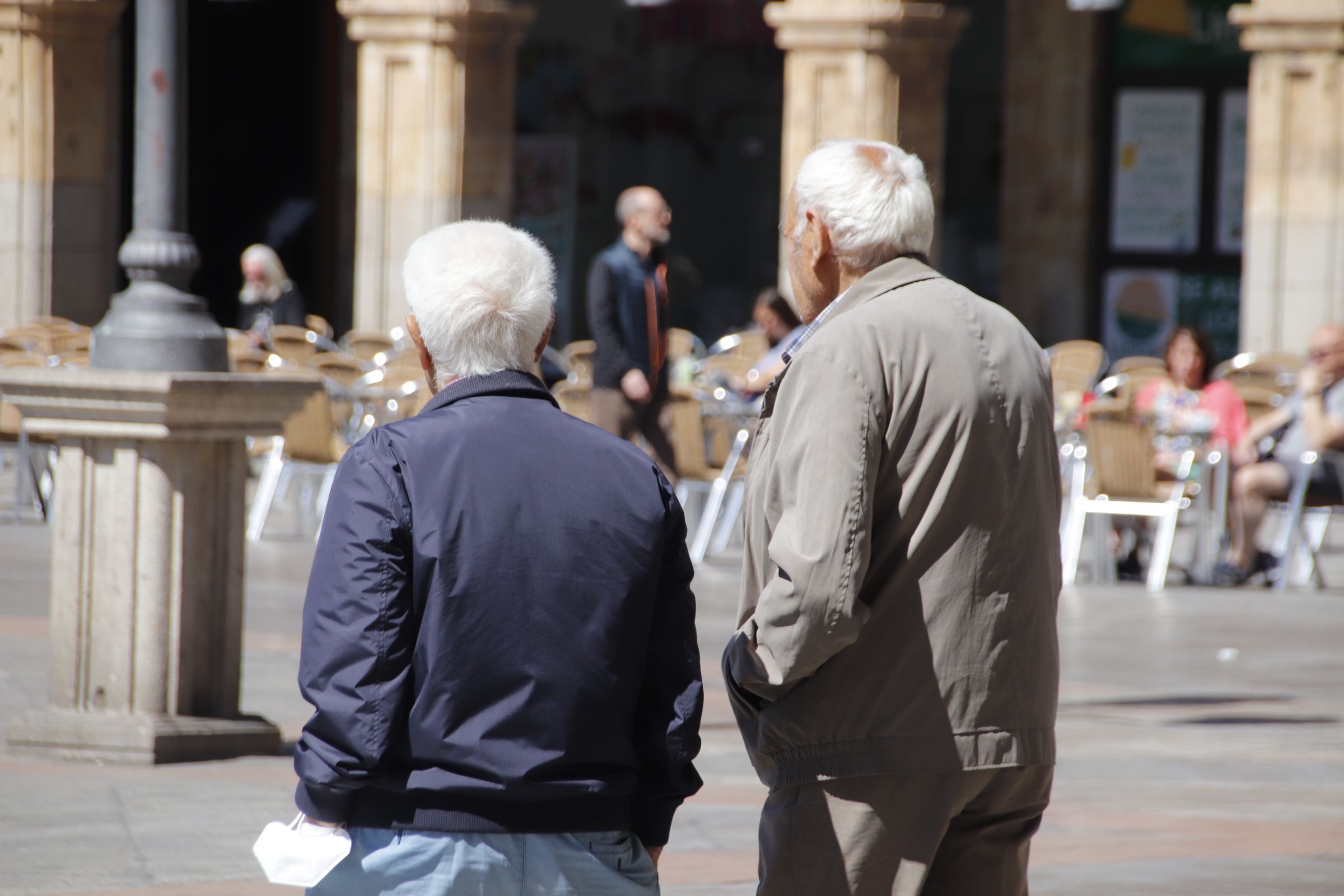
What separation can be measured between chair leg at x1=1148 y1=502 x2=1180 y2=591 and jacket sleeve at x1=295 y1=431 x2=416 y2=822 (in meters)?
8.81

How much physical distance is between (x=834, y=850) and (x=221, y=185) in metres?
19.8

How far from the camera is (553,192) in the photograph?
2159cm

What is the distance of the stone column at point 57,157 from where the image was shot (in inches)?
691

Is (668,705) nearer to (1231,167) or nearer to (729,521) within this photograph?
(729,521)

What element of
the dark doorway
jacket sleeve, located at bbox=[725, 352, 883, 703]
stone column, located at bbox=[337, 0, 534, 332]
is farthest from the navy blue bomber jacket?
the dark doorway

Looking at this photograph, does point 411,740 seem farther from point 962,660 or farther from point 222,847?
point 222,847

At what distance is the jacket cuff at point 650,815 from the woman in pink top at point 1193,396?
8.68 meters

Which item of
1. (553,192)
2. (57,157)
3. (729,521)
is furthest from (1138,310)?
(57,157)

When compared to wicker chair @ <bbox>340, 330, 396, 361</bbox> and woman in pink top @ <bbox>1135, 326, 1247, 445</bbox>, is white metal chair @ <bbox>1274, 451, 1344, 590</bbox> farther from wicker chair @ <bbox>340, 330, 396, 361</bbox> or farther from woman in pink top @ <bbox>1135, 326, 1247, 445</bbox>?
wicker chair @ <bbox>340, 330, 396, 361</bbox>

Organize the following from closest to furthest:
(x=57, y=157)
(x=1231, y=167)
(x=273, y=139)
A: (x=57, y=157) < (x=1231, y=167) < (x=273, y=139)

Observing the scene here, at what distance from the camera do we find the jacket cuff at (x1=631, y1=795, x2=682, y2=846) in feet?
9.53

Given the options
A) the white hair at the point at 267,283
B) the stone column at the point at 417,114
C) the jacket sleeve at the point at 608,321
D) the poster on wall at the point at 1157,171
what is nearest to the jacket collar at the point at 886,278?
the jacket sleeve at the point at 608,321

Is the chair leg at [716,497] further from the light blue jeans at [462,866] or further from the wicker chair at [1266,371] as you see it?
the light blue jeans at [462,866]

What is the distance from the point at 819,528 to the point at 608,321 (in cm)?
821
